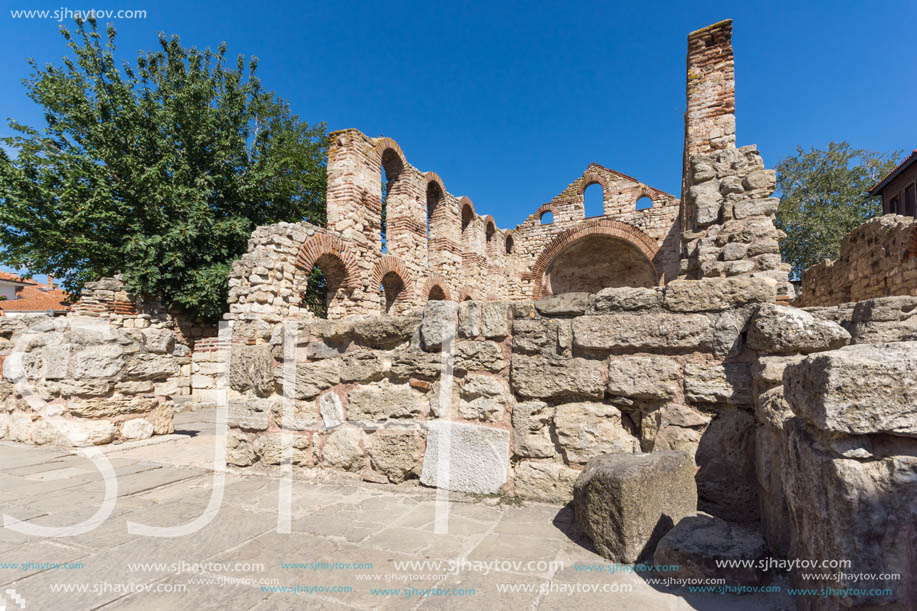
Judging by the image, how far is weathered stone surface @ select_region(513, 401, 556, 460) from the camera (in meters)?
2.72

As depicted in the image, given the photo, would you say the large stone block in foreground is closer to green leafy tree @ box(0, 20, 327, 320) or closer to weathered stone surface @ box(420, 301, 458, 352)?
weathered stone surface @ box(420, 301, 458, 352)

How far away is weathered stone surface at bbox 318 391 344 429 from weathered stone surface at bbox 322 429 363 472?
8 centimetres

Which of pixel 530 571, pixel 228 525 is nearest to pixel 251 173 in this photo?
pixel 228 525

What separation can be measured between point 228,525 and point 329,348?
1.33m

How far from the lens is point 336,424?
3.28 meters

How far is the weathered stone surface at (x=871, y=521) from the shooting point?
1203mm

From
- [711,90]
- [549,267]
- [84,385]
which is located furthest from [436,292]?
[84,385]

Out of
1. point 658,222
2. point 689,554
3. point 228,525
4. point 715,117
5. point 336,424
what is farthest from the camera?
point 658,222

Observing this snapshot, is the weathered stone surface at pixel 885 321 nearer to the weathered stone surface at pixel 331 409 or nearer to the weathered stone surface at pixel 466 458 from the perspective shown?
the weathered stone surface at pixel 466 458

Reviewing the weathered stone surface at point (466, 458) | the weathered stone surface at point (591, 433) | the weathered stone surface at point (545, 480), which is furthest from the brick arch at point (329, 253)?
the weathered stone surface at point (591, 433)

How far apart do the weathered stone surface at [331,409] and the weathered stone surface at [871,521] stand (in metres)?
2.74

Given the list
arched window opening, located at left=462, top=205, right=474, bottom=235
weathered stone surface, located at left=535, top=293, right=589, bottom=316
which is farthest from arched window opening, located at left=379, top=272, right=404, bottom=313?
weathered stone surface, located at left=535, top=293, right=589, bottom=316

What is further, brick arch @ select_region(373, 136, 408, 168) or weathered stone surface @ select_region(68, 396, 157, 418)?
brick arch @ select_region(373, 136, 408, 168)

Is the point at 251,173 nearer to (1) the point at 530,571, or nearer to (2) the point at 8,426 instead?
(2) the point at 8,426
